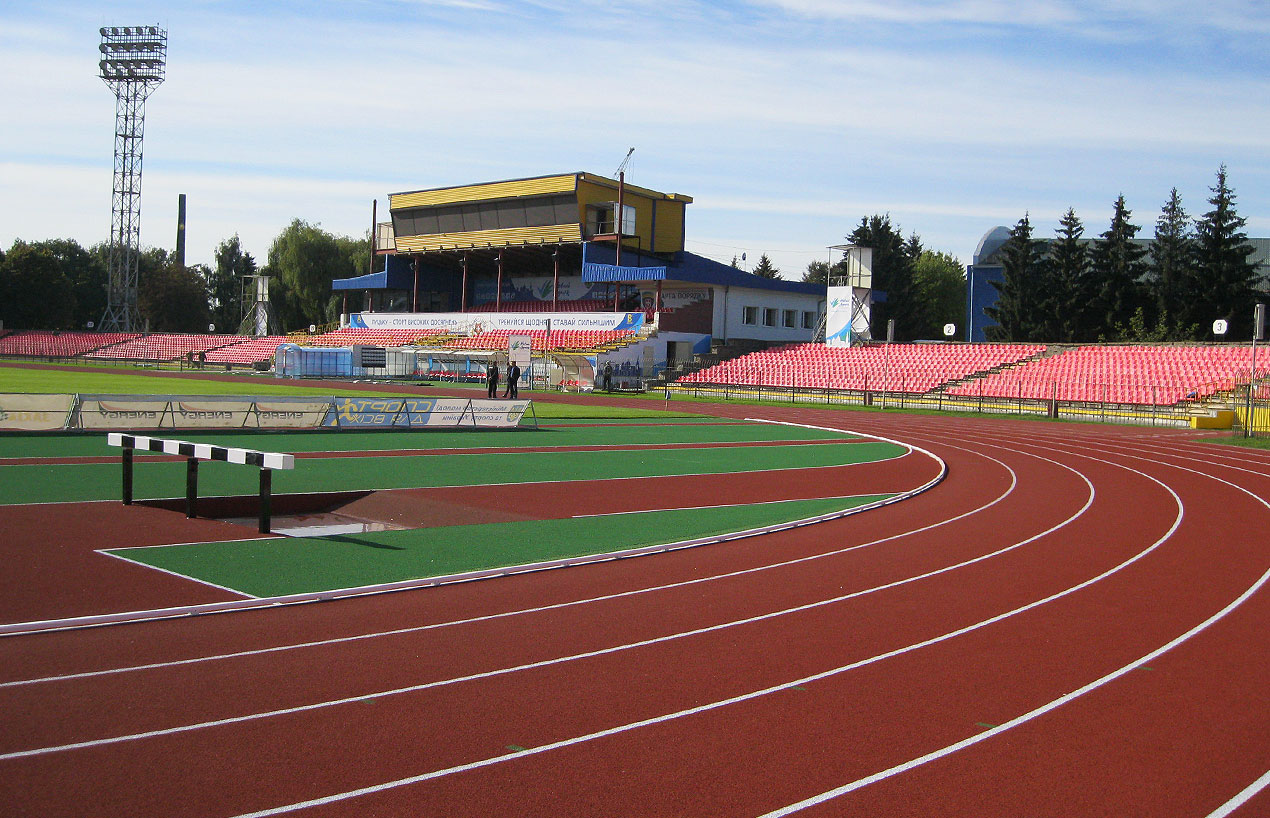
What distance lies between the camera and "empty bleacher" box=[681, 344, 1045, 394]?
160ft

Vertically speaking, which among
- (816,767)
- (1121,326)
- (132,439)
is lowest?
(816,767)

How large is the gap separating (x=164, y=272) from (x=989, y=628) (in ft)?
349

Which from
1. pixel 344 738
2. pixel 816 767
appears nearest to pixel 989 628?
pixel 816 767

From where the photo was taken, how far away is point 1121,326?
6084cm

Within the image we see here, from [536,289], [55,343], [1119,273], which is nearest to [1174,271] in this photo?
[1119,273]

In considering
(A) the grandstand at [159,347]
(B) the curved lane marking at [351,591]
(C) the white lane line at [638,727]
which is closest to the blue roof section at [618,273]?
(A) the grandstand at [159,347]

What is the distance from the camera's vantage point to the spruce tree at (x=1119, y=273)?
201 ft

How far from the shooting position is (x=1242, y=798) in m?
4.95

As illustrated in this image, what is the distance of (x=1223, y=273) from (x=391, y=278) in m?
55.0

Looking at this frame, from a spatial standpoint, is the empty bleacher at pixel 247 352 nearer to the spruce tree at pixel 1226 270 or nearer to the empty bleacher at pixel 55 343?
the empty bleacher at pixel 55 343

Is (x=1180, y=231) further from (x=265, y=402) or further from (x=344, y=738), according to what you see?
(x=344, y=738)

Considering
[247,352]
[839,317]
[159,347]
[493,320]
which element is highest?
[839,317]

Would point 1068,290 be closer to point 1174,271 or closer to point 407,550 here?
point 1174,271

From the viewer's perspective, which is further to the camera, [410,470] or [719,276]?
[719,276]
